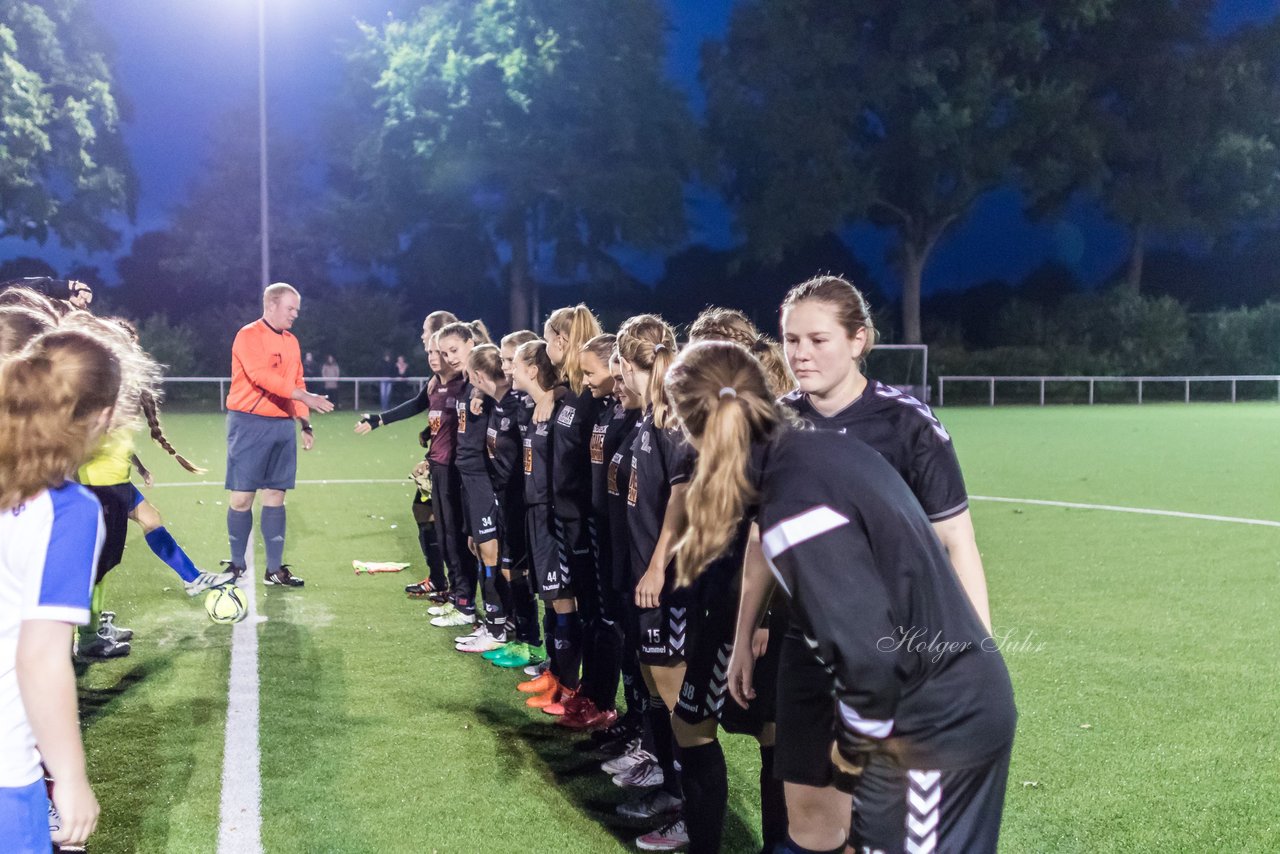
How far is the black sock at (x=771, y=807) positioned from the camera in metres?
3.70

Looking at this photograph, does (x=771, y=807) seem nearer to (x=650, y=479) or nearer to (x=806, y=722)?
(x=806, y=722)

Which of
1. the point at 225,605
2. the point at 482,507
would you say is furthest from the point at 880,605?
the point at 225,605

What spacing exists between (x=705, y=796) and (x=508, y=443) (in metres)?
3.00

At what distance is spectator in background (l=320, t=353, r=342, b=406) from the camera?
29.5m

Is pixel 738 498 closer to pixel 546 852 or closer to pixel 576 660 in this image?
pixel 546 852

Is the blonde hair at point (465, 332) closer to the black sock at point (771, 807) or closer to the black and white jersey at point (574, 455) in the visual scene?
the black and white jersey at point (574, 455)

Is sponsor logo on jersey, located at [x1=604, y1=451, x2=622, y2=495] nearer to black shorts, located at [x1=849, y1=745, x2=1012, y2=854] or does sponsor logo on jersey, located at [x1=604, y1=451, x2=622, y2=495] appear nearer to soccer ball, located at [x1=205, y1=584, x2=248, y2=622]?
black shorts, located at [x1=849, y1=745, x2=1012, y2=854]

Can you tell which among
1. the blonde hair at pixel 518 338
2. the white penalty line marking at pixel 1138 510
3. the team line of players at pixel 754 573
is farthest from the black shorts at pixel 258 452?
the white penalty line marking at pixel 1138 510

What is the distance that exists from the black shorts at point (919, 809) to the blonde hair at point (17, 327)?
8.92ft

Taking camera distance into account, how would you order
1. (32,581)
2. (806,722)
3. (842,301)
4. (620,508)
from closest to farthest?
(32,581) < (806,722) < (842,301) < (620,508)

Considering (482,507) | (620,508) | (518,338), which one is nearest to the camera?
(620,508)

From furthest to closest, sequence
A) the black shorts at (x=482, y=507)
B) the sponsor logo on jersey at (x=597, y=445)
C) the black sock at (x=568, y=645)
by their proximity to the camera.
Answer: the black shorts at (x=482, y=507)
the black sock at (x=568, y=645)
the sponsor logo on jersey at (x=597, y=445)

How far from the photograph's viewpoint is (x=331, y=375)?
105 feet

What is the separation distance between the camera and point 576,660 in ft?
18.5
